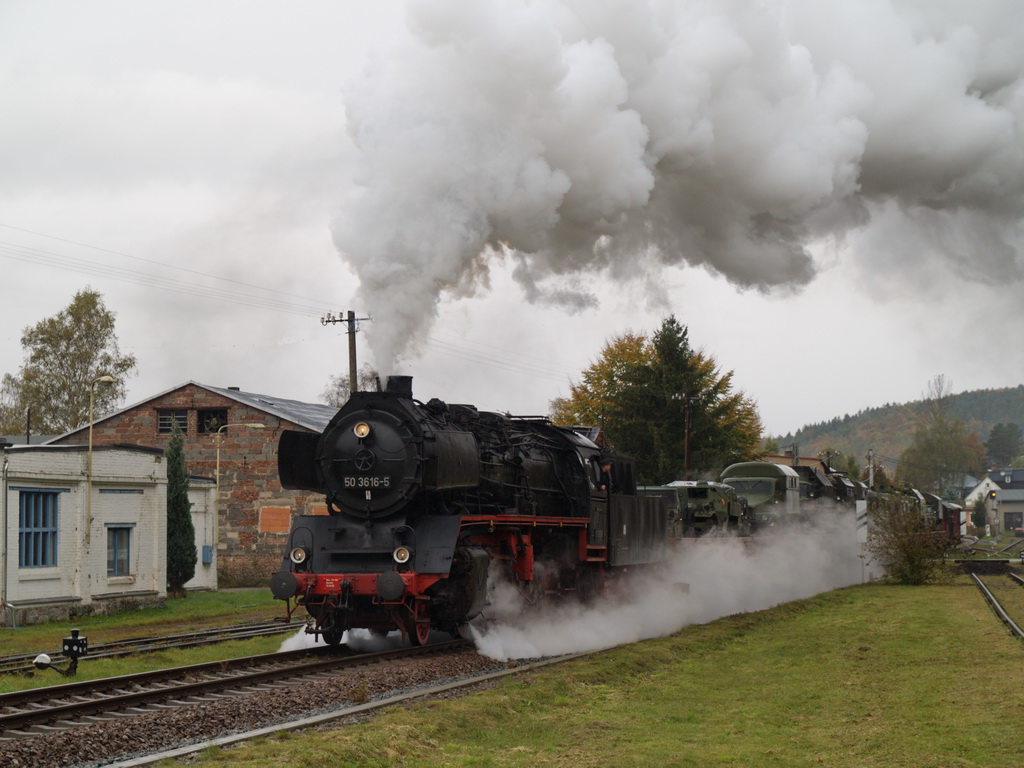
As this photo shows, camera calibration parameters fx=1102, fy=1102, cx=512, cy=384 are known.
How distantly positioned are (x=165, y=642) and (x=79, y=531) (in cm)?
770

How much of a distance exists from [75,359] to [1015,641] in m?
45.6

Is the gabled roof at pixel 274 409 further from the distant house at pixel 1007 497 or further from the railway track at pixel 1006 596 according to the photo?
the distant house at pixel 1007 497

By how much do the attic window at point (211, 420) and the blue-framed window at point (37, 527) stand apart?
46.0 feet

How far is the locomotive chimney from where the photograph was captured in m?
15.2

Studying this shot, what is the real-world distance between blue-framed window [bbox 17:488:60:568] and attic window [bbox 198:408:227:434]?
46.0ft

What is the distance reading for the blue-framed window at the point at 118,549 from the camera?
1006 inches

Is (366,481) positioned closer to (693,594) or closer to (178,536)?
(693,594)

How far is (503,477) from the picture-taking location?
16422 millimetres

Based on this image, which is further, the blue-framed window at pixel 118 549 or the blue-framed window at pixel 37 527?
the blue-framed window at pixel 118 549

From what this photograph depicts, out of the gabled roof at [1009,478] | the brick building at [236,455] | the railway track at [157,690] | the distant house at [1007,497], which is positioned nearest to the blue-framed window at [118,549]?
the brick building at [236,455]

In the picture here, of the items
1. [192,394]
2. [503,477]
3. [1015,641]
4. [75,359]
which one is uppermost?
[75,359]

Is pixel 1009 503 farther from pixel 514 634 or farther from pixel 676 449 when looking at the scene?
pixel 514 634

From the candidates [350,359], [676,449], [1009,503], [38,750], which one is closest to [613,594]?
[38,750]

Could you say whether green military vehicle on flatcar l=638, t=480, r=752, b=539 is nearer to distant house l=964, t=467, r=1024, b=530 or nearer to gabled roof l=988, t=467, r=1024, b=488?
distant house l=964, t=467, r=1024, b=530
